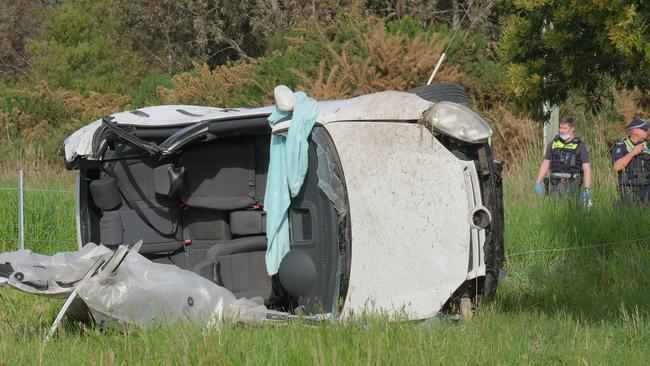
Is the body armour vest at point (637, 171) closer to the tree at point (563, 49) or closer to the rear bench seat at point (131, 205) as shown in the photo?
the tree at point (563, 49)

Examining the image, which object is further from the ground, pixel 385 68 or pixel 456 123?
pixel 385 68

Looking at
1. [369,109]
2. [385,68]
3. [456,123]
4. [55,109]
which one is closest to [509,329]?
[456,123]

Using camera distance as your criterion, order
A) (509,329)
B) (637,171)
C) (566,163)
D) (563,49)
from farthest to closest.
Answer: (566,163) → (637,171) → (563,49) → (509,329)

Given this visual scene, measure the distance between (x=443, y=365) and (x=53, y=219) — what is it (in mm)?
8276

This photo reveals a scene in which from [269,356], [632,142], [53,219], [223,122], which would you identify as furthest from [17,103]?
[269,356]

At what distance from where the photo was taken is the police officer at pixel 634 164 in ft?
39.3

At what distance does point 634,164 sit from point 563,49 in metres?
5.07

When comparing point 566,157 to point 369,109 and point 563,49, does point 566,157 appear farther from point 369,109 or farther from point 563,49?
point 369,109

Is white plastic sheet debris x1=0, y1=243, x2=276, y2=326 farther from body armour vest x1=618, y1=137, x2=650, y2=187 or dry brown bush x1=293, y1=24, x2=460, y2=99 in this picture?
dry brown bush x1=293, y1=24, x2=460, y2=99

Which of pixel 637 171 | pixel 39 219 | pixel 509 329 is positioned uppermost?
pixel 637 171

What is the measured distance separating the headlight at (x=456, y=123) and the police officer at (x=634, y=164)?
5.67m

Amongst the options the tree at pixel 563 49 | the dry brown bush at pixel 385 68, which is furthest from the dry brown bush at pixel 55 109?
the tree at pixel 563 49

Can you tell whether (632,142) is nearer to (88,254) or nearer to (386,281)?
(386,281)

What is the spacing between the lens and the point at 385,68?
17.7 meters
